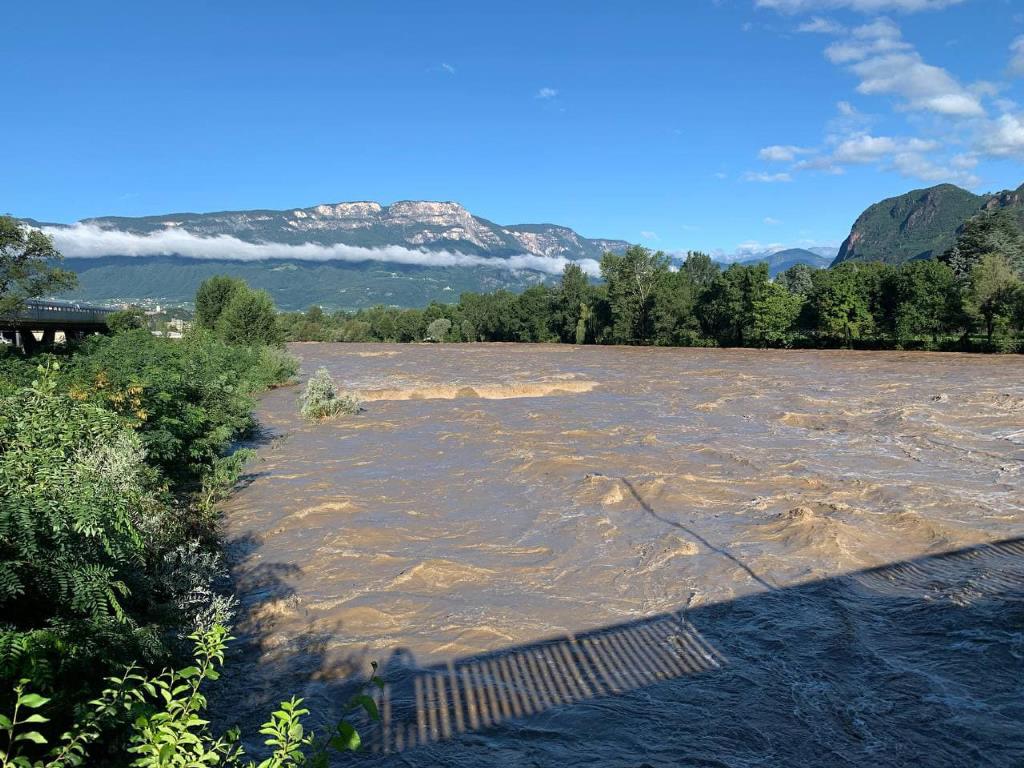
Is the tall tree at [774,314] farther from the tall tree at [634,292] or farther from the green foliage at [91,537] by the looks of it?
the green foliage at [91,537]

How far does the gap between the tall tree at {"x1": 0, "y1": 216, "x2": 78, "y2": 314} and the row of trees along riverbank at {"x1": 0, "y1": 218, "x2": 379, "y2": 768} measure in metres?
11.6

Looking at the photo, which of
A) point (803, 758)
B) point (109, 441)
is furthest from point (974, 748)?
point (109, 441)

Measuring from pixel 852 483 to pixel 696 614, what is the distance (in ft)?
Answer: 23.8

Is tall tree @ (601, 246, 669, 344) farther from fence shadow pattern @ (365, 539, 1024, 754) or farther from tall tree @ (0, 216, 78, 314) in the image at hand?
fence shadow pattern @ (365, 539, 1024, 754)

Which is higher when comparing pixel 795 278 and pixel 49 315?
pixel 795 278

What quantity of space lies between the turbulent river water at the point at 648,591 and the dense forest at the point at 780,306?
106 feet

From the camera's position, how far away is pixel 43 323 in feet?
114

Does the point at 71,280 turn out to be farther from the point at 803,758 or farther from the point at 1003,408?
the point at 1003,408

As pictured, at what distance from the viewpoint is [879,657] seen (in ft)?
23.7

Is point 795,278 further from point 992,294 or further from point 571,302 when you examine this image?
point 992,294

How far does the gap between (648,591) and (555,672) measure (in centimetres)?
252

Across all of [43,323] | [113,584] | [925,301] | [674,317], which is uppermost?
[925,301]

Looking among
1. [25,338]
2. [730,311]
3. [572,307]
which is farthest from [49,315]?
[572,307]

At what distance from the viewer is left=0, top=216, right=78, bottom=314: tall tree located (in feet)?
77.7
